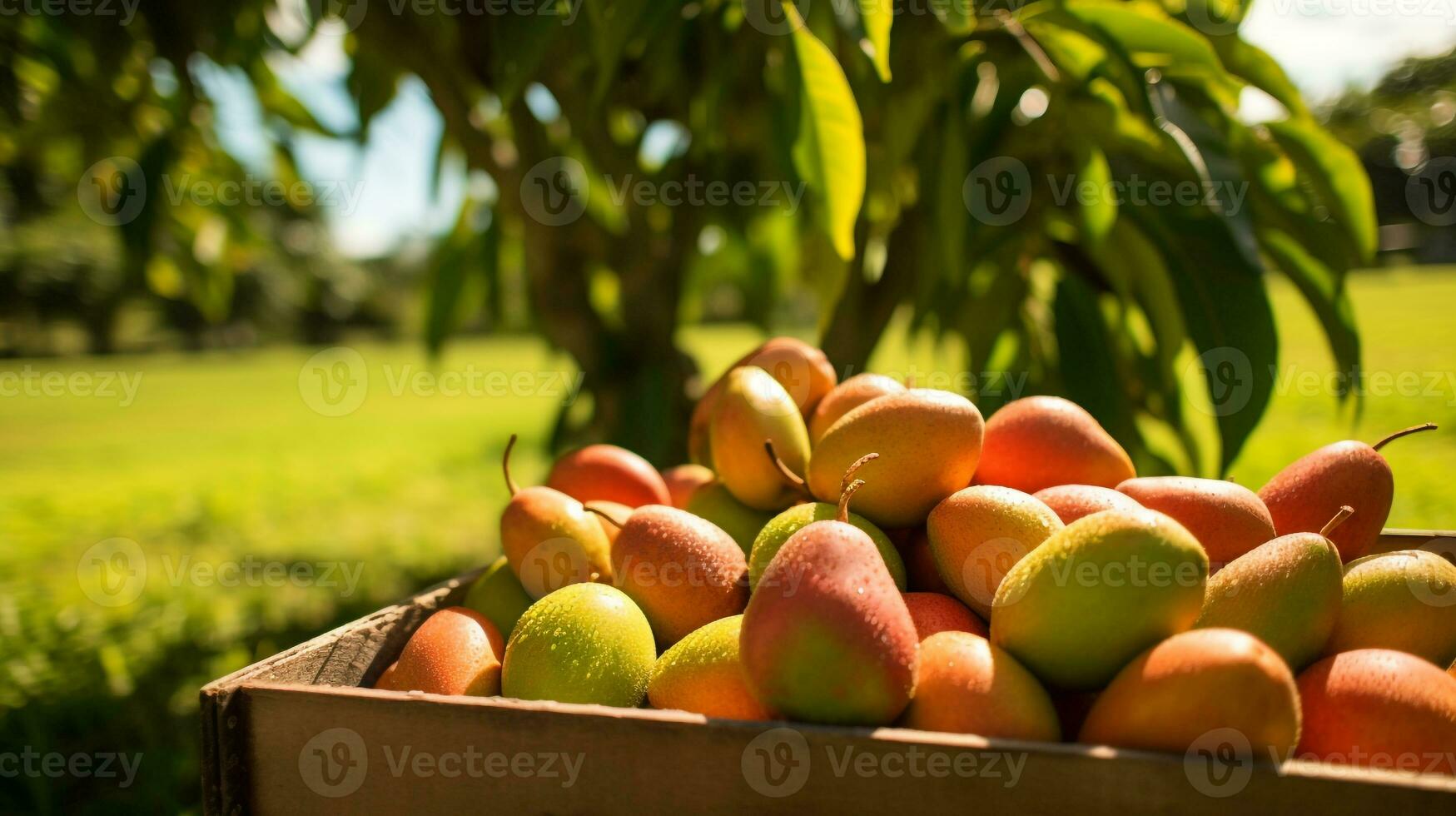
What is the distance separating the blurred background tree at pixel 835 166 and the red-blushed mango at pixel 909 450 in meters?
0.45

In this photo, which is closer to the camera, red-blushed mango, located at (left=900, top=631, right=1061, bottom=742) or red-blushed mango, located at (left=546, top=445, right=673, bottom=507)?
red-blushed mango, located at (left=900, top=631, right=1061, bottom=742)

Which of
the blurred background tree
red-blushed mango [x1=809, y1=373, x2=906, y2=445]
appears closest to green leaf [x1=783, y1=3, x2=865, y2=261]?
the blurred background tree

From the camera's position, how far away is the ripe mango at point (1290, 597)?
0.71 meters

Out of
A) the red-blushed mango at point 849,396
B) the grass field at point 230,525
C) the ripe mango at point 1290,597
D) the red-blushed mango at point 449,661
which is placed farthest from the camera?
the grass field at point 230,525

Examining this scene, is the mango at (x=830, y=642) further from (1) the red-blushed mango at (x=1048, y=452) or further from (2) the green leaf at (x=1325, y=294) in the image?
(2) the green leaf at (x=1325, y=294)

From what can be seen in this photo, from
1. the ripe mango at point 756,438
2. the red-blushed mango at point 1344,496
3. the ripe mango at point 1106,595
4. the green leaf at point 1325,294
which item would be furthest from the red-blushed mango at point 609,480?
the green leaf at point 1325,294

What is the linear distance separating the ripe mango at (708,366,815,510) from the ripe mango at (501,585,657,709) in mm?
258

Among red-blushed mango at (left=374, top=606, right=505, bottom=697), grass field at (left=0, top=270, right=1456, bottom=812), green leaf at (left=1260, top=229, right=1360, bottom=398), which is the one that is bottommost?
grass field at (left=0, top=270, right=1456, bottom=812)

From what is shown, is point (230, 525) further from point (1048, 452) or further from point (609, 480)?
point (1048, 452)

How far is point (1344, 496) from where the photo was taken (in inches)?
35.5

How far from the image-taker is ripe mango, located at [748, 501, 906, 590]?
2.88 ft

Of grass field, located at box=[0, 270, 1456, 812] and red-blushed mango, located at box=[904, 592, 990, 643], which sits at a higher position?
red-blushed mango, located at box=[904, 592, 990, 643]

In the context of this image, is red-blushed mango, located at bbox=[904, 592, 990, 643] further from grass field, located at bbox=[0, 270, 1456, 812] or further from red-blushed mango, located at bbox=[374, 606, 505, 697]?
grass field, located at bbox=[0, 270, 1456, 812]

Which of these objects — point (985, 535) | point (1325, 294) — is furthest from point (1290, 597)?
point (1325, 294)
